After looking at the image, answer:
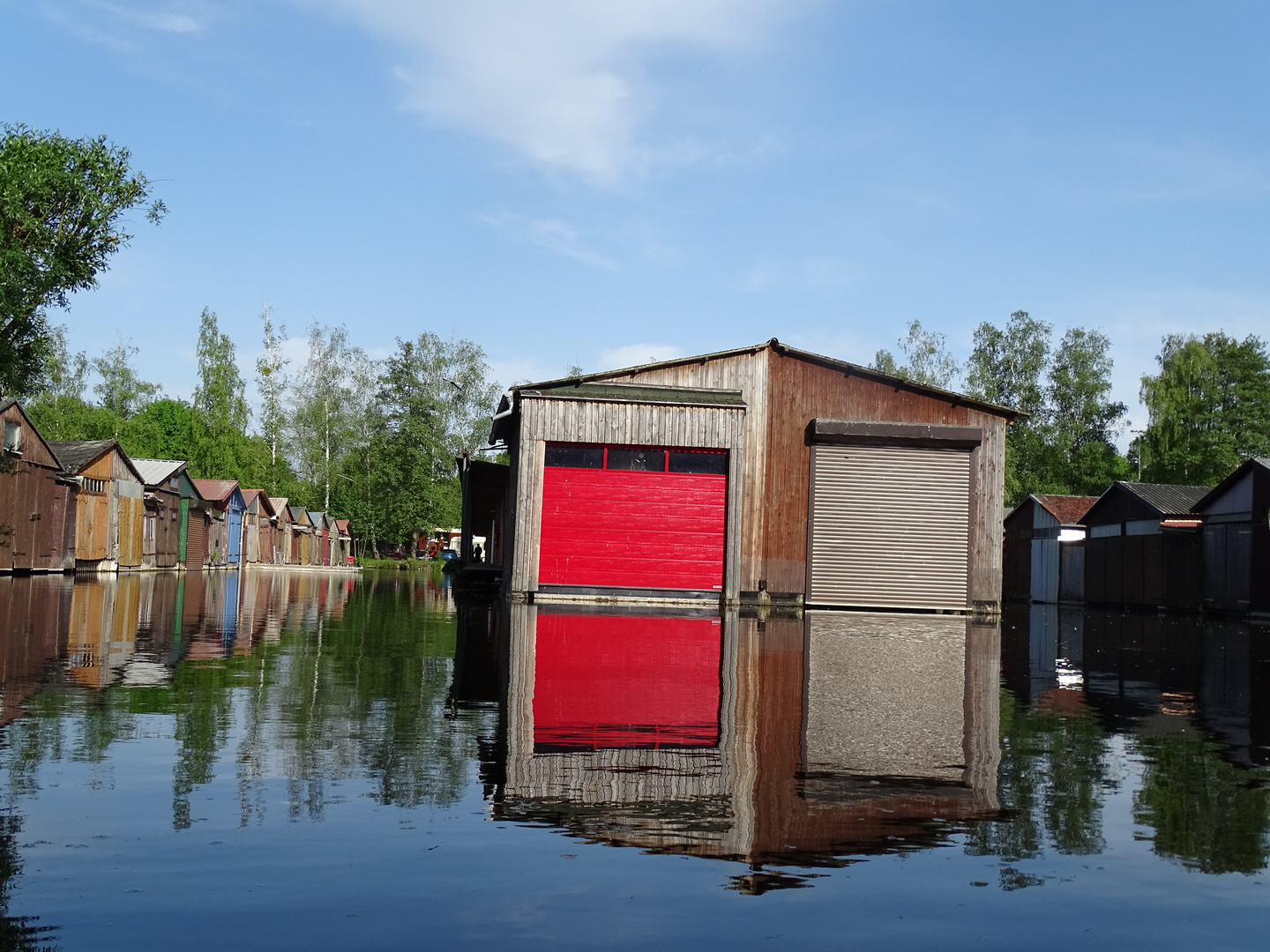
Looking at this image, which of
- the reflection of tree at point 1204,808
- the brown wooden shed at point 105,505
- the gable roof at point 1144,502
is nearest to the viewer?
the reflection of tree at point 1204,808

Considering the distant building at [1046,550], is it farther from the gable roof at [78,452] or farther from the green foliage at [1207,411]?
the gable roof at [78,452]

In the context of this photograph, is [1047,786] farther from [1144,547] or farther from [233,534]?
[233,534]

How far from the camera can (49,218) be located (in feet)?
98.5

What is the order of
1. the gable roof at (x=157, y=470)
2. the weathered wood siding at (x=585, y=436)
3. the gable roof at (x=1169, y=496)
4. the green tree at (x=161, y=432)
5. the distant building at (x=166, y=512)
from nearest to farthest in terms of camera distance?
the weathered wood siding at (x=585, y=436) < the gable roof at (x=1169, y=496) < the distant building at (x=166, y=512) < the gable roof at (x=157, y=470) < the green tree at (x=161, y=432)

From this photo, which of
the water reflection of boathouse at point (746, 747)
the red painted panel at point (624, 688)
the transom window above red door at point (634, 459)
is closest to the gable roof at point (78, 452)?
the transom window above red door at point (634, 459)

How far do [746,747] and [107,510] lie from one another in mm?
39798

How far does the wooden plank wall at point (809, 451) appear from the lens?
22.3 metres

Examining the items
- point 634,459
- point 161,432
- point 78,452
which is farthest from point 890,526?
point 161,432

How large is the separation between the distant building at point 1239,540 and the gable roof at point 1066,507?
9.92 meters

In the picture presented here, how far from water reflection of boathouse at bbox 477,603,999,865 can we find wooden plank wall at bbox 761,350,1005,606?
10645mm

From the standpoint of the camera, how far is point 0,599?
1741 centimetres

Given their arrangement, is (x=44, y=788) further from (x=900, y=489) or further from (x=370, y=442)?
(x=370, y=442)

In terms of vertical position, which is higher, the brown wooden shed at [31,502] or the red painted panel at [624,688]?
the brown wooden shed at [31,502]

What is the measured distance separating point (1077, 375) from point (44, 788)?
213ft
